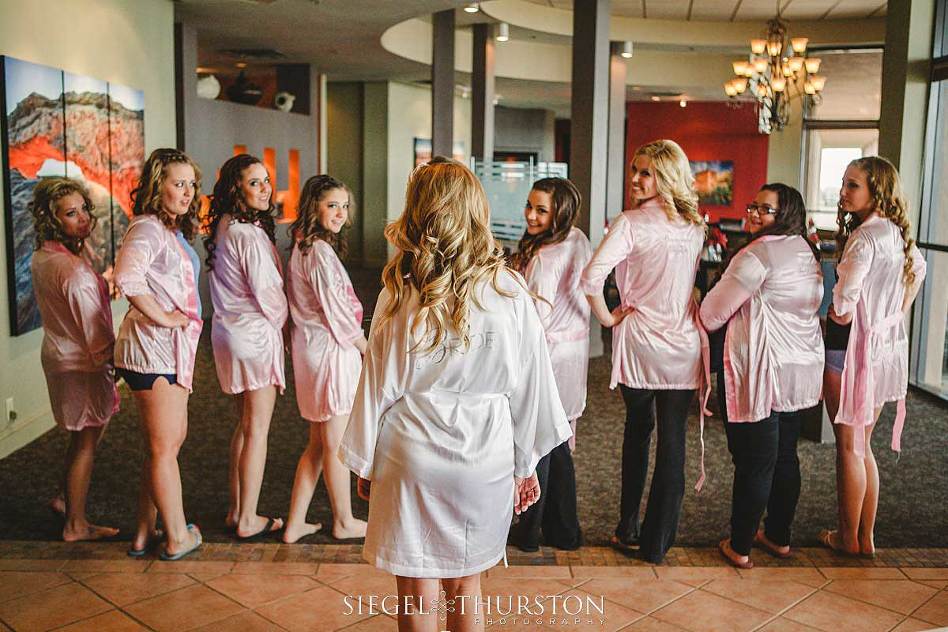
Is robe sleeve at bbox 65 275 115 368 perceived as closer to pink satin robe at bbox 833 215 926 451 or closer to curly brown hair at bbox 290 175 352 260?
curly brown hair at bbox 290 175 352 260

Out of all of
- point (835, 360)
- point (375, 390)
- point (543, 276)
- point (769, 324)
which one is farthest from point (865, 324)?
point (375, 390)

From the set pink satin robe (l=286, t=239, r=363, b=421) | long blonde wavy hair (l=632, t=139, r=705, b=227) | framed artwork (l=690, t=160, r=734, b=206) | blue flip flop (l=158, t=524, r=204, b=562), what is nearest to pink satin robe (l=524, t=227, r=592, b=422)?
long blonde wavy hair (l=632, t=139, r=705, b=227)

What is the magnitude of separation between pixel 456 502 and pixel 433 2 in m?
6.93

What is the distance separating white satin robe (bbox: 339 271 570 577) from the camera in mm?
2369

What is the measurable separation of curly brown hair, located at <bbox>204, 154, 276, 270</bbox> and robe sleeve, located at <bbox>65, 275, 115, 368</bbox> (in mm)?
546

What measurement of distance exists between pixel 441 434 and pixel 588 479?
2832 millimetres

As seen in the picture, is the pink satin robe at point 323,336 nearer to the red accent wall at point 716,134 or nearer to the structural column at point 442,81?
the structural column at point 442,81

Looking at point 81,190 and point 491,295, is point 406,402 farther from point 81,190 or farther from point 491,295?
point 81,190

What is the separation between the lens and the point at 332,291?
369cm

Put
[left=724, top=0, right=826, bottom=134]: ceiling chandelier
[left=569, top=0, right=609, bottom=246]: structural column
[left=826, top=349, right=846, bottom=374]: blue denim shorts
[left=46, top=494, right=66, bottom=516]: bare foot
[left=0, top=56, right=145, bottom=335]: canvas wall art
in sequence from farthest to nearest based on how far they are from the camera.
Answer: [left=724, top=0, right=826, bottom=134]: ceiling chandelier
[left=569, top=0, right=609, bottom=246]: structural column
[left=0, top=56, right=145, bottom=335]: canvas wall art
[left=46, top=494, right=66, bottom=516]: bare foot
[left=826, top=349, right=846, bottom=374]: blue denim shorts

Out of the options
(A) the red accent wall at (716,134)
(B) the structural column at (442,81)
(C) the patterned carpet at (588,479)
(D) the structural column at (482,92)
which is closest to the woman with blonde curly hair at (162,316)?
(C) the patterned carpet at (588,479)

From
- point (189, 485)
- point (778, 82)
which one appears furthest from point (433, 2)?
point (189, 485)

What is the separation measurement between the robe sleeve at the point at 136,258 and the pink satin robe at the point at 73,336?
510 millimetres

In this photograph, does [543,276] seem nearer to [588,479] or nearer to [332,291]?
[332,291]
